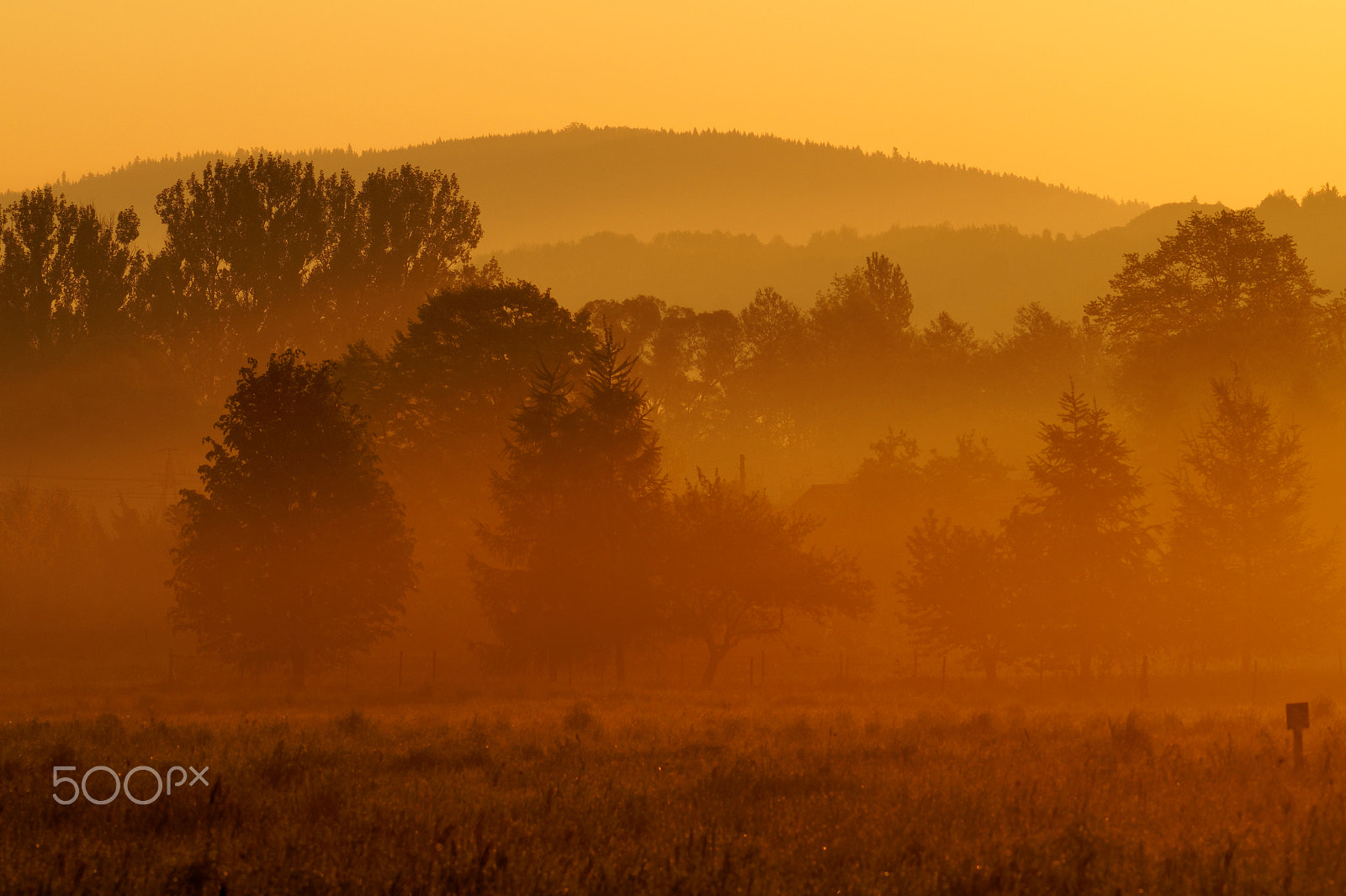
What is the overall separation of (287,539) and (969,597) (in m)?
22.6

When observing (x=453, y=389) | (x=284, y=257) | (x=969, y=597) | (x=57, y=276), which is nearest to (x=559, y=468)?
(x=453, y=389)

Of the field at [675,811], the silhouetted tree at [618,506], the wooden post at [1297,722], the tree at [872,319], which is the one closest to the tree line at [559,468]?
the silhouetted tree at [618,506]

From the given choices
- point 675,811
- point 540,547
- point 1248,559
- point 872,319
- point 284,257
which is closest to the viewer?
point 675,811

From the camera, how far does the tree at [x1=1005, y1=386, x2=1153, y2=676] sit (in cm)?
3775

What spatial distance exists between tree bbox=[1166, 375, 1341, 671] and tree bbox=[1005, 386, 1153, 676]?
7.72ft

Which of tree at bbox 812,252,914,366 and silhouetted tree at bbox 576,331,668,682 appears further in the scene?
tree at bbox 812,252,914,366

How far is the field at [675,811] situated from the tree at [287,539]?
1564cm

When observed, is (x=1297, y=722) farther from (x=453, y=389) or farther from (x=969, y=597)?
(x=453, y=389)

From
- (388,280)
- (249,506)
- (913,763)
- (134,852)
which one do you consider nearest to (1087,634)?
(913,763)

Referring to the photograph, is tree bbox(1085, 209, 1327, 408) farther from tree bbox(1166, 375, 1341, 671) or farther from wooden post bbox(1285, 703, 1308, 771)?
wooden post bbox(1285, 703, 1308, 771)

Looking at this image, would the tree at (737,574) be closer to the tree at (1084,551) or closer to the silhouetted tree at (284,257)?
the tree at (1084,551)

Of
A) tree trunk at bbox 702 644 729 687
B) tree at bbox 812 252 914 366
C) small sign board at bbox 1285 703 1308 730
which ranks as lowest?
tree trunk at bbox 702 644 729 687

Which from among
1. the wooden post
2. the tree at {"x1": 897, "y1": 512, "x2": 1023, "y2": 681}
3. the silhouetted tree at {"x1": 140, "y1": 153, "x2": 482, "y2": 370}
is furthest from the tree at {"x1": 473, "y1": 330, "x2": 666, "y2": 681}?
the silhouetted tree at {"x1": 140, "y1": 153, "x2": 482, "y2": 370}

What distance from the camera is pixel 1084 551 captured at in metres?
38.0
